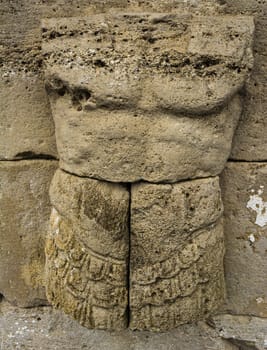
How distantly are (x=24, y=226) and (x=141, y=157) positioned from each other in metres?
0.56

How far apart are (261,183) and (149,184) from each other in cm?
41

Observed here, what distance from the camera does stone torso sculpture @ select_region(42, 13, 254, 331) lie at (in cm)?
113

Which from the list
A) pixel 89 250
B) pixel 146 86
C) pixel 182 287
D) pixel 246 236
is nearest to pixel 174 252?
pixel 182 287

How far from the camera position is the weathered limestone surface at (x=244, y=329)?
1.55 m

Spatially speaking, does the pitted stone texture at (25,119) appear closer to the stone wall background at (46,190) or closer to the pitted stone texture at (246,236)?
the stone wall background at (46,190)

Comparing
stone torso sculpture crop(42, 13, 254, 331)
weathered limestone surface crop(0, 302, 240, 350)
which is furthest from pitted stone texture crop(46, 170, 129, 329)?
weathered limestone surface crop(0, 302, 240, 350)

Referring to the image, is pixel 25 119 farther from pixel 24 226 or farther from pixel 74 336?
pixel 74 336

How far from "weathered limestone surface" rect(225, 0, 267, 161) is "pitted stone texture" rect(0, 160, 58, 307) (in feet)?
2.00

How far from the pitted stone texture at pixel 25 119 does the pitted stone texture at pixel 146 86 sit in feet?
0.57

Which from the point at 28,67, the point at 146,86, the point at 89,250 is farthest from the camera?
the point at 28,67

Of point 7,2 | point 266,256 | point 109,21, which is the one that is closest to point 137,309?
point 266,256

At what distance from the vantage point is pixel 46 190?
1474 millimetres

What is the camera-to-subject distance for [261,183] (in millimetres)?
1390

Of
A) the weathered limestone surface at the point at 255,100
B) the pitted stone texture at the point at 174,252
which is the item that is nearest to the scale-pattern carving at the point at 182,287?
the pitted stone texture at the point at 174,252
